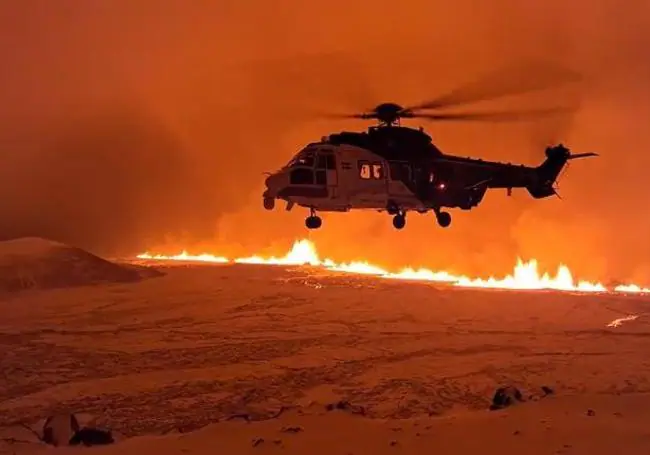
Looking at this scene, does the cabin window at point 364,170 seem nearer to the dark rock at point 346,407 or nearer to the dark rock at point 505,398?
the dark rock at point 505,398

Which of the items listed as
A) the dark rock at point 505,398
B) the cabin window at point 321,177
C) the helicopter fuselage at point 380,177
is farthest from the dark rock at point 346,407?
the cabin window at point 321,177

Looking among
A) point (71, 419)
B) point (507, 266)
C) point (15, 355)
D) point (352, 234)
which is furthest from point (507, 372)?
point (352, 234)

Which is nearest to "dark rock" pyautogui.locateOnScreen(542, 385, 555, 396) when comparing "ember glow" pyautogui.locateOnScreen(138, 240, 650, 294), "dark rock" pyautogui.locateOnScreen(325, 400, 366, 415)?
"dark rock" pyautogui.locateOnScreen(325, 400, 366, 415)

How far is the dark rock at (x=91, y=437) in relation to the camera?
816cm

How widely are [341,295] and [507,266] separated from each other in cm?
1579

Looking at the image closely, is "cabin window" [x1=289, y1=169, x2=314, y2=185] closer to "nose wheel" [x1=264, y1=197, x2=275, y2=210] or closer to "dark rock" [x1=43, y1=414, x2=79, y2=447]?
"nose wheel" [x1=264, y1=197, x2=275, y2=210]

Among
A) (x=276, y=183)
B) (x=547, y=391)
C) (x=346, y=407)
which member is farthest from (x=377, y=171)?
(x=346, y=407)

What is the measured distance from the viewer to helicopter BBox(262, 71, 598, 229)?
17.0 m

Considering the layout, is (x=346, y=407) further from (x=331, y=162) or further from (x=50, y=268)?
(x=50, y=268)

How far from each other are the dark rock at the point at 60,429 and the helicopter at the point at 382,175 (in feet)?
29.8

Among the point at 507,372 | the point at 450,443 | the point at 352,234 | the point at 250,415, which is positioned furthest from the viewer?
the point at 352,234

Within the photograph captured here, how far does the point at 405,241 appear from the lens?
42.0 metres

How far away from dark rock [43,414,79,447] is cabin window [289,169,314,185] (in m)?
9.75

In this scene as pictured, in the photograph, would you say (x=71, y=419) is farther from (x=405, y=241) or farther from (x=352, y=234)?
(x=352, y=234)
